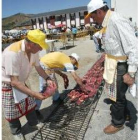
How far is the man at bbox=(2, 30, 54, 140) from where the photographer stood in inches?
119

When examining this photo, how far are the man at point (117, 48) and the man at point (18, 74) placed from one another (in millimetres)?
919

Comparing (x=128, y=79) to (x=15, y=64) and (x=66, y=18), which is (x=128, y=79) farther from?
(x=66, y=18)

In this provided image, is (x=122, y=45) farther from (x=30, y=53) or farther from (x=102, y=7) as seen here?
(x=30, y=53)

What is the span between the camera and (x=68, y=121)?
4328 mm

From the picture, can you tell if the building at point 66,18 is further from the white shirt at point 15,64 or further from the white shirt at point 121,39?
the white shirt at point 121,39

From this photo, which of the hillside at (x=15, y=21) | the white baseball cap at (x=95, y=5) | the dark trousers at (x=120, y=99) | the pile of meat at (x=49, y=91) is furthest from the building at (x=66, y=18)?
the white baseball cap at (x=95, y=5)

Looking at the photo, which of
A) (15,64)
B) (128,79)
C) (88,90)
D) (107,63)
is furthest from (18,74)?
(88,90)

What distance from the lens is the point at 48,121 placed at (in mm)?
4305

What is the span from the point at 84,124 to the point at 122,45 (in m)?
1.97

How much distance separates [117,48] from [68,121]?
6.66 ft

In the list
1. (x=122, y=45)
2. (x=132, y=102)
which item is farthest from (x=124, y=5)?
(x=122, y=45)

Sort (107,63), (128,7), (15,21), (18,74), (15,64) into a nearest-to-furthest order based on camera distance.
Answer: (15,64) < (18,74) < (107,63) < (128,7) < (15,21)

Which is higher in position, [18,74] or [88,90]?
[18,74]

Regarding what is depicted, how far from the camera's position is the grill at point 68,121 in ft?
12.5
